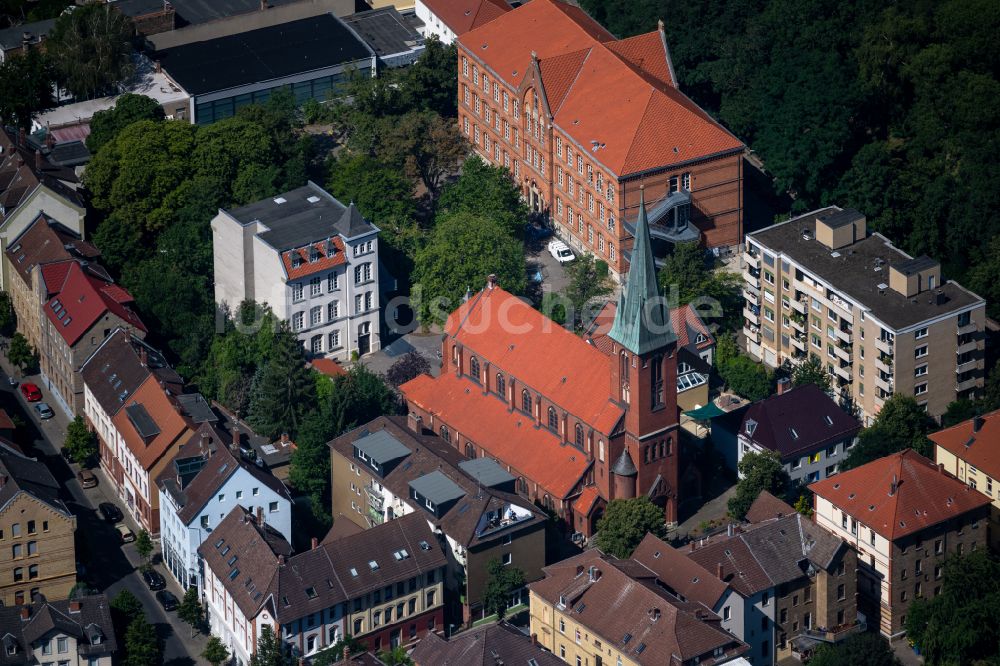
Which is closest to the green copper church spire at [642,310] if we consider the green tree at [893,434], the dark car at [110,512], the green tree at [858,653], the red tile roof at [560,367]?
the red tile roof at [560,367]

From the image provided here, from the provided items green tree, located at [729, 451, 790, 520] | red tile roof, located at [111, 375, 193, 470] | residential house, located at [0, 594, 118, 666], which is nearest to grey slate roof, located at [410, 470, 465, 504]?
red tile roof, located at [111, 375, 193, 470]

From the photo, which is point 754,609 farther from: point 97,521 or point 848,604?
point 97,521

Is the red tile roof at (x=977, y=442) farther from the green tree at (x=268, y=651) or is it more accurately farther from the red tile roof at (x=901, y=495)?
the green tree at (x=268, y=651)

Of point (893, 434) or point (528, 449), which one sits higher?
point (528, 449)

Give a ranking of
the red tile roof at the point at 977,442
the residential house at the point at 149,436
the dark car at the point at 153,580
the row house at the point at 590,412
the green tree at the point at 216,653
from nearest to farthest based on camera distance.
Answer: the green tree at the point at 216,653 < the row house at the point at 590,412 < the dark car at the point at 153,580 < the red tile roof at the point at 977,442 < the residential house at the point at 149,436

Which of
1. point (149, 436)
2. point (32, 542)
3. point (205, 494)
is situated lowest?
point (32, 542)

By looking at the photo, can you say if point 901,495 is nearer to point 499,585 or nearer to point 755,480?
point 755,480

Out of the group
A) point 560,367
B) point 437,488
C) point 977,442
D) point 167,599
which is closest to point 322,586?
point 437,488
